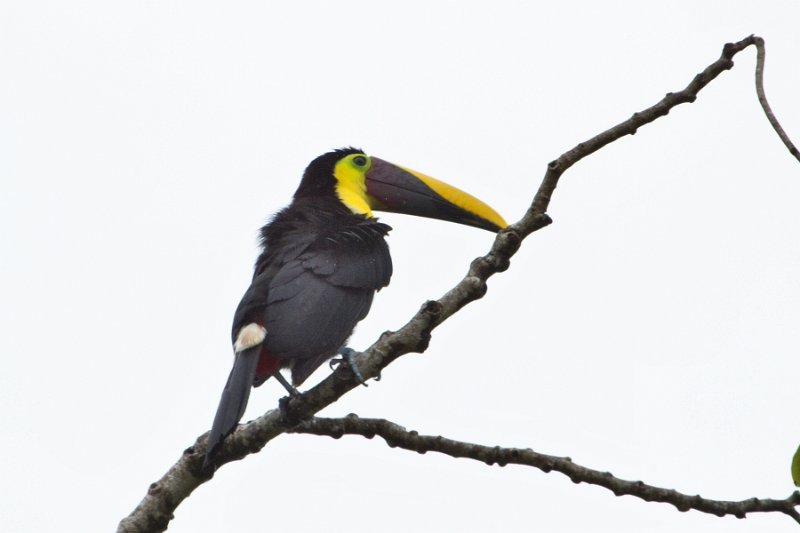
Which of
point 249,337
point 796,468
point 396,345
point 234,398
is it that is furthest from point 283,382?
point 796,468

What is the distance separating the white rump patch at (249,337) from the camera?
15.4 ft

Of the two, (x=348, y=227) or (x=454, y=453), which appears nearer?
(x=454, y=453)

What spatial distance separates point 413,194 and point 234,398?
3059 mm

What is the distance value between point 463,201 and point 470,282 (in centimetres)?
316

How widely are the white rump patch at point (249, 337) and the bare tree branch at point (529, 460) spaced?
880 mm

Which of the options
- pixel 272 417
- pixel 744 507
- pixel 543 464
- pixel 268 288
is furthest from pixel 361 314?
pixel 744 507

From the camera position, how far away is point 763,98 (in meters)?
3.22

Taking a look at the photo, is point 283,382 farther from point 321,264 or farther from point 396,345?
point 396,345

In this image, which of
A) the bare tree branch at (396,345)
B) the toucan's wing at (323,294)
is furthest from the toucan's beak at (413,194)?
the bare tree branch at (396,345)

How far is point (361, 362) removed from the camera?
3.63 metres

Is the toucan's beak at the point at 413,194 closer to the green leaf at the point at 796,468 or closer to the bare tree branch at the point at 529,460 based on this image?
the bare tree branch at the point at 529,460

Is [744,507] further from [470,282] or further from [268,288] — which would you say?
[268,288]

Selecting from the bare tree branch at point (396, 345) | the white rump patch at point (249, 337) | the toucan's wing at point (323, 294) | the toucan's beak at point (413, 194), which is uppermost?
the toucan's beak at point (413, 194)

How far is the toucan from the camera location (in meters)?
4.77
